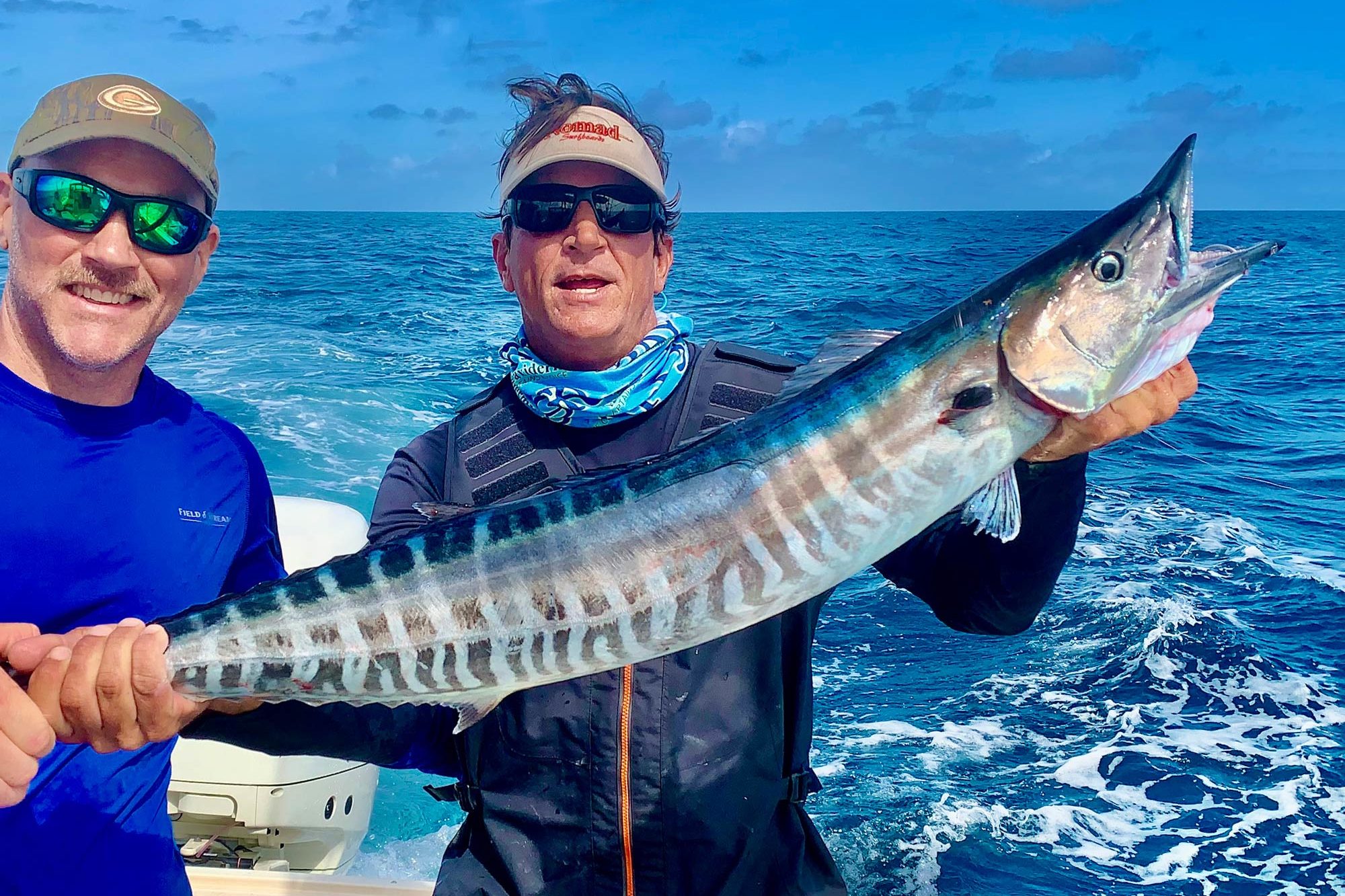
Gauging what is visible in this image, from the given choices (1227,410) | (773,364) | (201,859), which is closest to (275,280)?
(1227,410)

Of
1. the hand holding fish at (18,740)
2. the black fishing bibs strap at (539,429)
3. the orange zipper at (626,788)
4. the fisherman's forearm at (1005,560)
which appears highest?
the black fishing bibs strap at (539,429)

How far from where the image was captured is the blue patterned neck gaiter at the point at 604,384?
8.95ft

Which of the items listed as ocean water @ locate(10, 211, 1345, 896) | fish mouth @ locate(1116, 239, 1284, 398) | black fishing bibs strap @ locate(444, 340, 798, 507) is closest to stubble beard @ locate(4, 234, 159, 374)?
black fishing bibs strap @ locate(444, 340, 798, 507)

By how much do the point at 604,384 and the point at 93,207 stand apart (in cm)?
157

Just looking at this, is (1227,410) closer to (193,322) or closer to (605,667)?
(605,667)

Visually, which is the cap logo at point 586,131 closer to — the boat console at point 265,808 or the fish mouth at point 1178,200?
the fish mouth at point 1178,200

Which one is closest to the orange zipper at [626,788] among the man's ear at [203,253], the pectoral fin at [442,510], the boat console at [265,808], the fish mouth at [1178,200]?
the pectoral fin at [442,510]

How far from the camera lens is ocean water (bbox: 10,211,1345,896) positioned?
5.47 meters

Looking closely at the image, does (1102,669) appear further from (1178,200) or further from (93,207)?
(93,207)

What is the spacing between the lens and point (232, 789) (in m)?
4.09

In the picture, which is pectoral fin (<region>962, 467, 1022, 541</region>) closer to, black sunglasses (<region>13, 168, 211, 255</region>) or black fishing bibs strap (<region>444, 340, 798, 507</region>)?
black fishing bibs strap (<region>444, 340, 798, 507</region>)

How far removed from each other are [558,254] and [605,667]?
3.84 feet

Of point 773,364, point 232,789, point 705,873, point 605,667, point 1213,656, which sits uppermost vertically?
point 773,364

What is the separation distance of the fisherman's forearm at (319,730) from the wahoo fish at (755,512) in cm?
→ 16
